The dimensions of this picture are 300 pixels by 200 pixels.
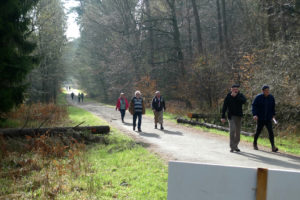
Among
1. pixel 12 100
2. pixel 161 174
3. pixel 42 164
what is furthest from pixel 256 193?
pixel 12 100

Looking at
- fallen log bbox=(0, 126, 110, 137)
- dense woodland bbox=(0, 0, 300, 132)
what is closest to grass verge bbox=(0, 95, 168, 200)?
fallen log bbox=(0, 126, 110, 137)

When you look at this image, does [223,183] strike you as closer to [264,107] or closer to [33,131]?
[264,107]

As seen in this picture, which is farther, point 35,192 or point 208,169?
point 35,192

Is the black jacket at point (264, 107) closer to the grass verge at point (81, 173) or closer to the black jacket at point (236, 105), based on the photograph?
the black jacket at point (236, 105)

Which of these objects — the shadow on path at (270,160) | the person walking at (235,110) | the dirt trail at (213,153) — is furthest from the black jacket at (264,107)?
the shadow on path at (270,160)

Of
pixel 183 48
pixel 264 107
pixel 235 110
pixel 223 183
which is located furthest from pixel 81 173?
pixel 183 48

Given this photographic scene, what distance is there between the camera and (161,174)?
608cm

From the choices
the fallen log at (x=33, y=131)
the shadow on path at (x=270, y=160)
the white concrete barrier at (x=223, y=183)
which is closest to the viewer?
the white concrete barrier at (x=223, y=183)

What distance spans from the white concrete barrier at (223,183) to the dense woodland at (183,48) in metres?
10.1

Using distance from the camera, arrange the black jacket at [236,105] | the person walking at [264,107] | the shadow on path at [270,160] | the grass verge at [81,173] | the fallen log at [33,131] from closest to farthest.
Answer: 1. the grass verge at [81,173]
2. the shadow on path at [270,160]
3. the black jacket at [236,105]
4. the person walking at [264,107]
5. the fallen log at [33,131]

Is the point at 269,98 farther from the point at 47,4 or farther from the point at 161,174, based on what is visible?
the point at 47,4

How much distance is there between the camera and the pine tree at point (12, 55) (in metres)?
12.1

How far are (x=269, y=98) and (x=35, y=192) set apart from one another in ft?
22.7

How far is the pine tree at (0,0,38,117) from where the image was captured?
1205 cm
